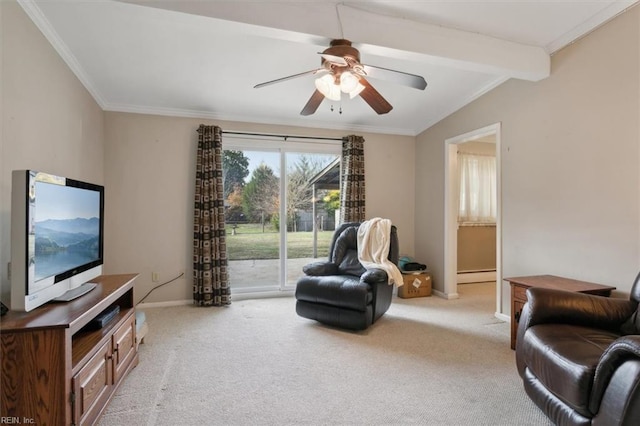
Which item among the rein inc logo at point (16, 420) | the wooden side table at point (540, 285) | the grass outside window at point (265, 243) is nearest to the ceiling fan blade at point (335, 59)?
the wooden side table at point (540, 285)

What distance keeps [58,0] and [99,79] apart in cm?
112

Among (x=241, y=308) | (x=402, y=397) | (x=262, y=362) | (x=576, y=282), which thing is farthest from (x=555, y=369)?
(x=241, y=308)

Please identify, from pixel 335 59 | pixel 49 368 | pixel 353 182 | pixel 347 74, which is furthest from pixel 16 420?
pixel 353 182

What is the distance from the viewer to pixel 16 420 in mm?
1401

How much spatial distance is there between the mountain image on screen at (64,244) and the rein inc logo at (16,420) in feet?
2.03

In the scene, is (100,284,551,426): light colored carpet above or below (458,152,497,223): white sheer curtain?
below

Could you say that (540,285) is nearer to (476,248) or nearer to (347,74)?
(347,74)

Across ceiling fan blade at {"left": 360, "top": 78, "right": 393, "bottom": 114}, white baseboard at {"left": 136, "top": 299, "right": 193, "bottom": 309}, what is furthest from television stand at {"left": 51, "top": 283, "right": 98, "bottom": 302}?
ceiling fan blade at {"left": 360, "top": 78, "right": 393, "bottom": 114}

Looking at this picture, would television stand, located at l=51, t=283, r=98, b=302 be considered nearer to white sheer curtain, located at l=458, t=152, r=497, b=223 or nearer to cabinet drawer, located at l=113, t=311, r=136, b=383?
cabinet drawer, located at l=113, t=311, r=136, b=383

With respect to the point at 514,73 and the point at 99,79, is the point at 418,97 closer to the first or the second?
the point at 514,73

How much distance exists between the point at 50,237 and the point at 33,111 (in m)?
1.08

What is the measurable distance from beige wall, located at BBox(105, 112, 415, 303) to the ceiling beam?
217 centimetres

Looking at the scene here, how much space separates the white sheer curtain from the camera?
5.32 meters

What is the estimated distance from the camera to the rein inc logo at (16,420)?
139 cm
